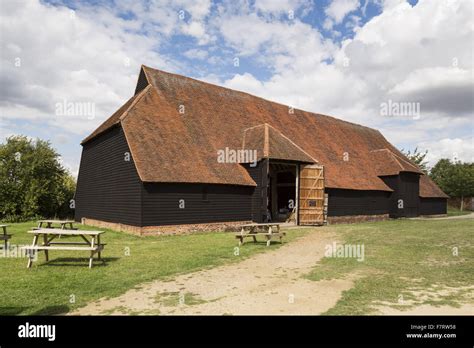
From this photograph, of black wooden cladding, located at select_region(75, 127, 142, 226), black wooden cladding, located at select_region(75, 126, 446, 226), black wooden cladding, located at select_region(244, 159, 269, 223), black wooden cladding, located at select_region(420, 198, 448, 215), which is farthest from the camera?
black wooden cladding, located at select_region(420, 198, 448, 215)

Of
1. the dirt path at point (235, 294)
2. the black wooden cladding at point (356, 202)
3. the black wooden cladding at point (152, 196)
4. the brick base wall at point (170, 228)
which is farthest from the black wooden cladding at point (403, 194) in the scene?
the dirt path at point (235, 294)

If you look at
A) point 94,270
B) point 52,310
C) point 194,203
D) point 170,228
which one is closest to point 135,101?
point 194,203

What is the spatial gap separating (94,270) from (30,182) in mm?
21776

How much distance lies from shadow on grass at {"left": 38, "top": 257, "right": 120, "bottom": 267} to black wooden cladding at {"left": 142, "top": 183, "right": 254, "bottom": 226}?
631cm

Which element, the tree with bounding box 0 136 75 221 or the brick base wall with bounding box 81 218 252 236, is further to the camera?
the tree with bounding box 0 136 75 221

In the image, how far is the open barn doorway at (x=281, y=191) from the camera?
27.3 metres

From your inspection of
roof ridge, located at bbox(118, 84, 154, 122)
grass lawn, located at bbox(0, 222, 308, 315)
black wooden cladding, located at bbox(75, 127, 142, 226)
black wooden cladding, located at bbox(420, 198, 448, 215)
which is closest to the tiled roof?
roof ridge, located at bbox(118, 84, 154, 122)

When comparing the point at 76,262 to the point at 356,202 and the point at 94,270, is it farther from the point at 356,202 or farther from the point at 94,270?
the point at 356,202

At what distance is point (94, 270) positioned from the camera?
884 centimetres

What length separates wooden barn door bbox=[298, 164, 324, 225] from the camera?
22516 mm

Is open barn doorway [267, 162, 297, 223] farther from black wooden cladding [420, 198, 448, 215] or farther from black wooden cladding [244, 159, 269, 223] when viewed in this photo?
black wooden cladding [420, 198, 448, 215]
